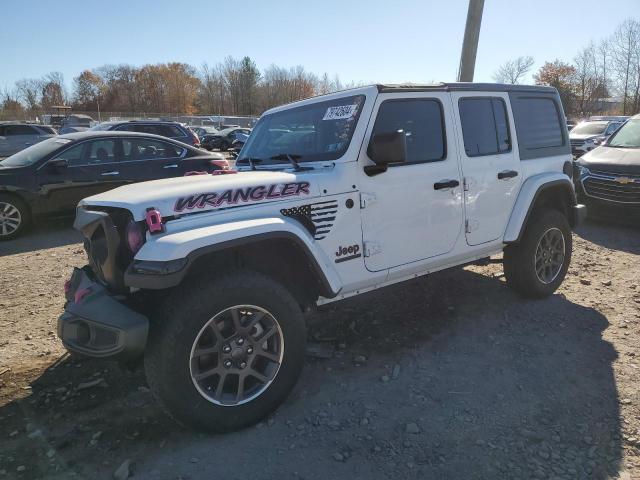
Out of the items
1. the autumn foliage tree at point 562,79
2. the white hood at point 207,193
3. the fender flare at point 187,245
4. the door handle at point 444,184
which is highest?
the autumn foliage tree at point 562,79

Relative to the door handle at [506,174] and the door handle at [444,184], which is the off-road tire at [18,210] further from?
the door handle at [506,174]

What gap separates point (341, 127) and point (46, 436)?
107 inches

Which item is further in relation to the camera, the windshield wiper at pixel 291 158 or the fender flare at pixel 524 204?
the fender flare at pixel 524 204

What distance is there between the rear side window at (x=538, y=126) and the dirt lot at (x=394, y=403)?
4.97 ft

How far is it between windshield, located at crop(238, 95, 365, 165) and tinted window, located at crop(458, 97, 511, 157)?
3.57 feet

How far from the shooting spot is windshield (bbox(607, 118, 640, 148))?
8.35 meters

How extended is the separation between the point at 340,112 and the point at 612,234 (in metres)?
6.06

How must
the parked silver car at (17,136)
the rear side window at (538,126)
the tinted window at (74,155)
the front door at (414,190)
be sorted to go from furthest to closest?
1. the parked silver car at (17,136)
2. the tinted window at (74,155)
3. the rear side window at (538,126)
4. the front door at (414,190)

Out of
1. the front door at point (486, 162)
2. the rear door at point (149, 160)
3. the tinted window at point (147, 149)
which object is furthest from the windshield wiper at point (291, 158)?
the tinted window at point (147, 149)

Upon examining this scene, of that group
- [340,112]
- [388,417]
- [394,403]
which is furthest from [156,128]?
[388,417]

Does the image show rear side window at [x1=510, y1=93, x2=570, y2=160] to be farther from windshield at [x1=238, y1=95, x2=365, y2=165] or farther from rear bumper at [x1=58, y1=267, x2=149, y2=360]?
rear bumper at [x1=58, y1=267, x2=149, y2=360]

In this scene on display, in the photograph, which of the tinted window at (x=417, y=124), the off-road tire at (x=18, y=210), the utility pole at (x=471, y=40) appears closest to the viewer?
the tinted window at (x=417, y=124)

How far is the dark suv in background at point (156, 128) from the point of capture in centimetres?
1297

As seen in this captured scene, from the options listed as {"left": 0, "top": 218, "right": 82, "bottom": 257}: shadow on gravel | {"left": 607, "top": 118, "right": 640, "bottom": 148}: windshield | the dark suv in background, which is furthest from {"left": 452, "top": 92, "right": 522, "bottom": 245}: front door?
the dark suv in background
